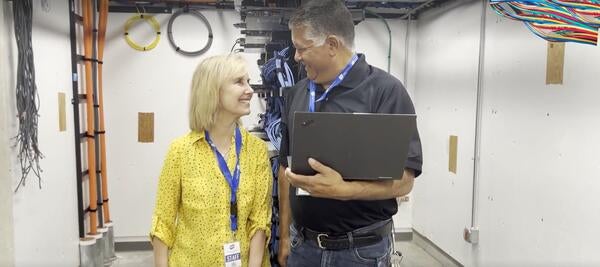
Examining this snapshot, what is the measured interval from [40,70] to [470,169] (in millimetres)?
3160

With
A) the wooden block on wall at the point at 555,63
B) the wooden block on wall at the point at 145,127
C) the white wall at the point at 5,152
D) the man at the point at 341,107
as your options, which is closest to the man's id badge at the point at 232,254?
the man at the point at 341,107

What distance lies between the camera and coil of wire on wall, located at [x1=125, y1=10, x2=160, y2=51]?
368 cm

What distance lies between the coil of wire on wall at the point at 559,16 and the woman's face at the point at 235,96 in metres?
0.94

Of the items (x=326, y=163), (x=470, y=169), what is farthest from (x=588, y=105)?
(x=326, y=163)

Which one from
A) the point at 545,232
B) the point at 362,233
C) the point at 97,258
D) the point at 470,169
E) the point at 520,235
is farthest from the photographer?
the point at 97,258

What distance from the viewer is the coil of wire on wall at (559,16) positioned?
125 centimetres

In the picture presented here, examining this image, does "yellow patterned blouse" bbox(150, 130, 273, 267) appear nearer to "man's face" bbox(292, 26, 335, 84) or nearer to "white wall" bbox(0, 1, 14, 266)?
"man's face" bbox(292, 26, 335, 84)

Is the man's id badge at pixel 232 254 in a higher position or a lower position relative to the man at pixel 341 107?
lower

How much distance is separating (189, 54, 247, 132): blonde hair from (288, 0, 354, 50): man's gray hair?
0.91ft

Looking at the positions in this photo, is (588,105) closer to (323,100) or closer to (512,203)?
(512,203)

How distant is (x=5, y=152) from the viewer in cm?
222

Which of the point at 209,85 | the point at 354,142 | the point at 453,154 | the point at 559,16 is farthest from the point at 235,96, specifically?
the point at 453,154

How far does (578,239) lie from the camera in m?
2.07

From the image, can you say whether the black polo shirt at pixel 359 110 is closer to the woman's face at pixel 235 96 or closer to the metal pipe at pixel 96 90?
the woman's face at pixel 235 96
